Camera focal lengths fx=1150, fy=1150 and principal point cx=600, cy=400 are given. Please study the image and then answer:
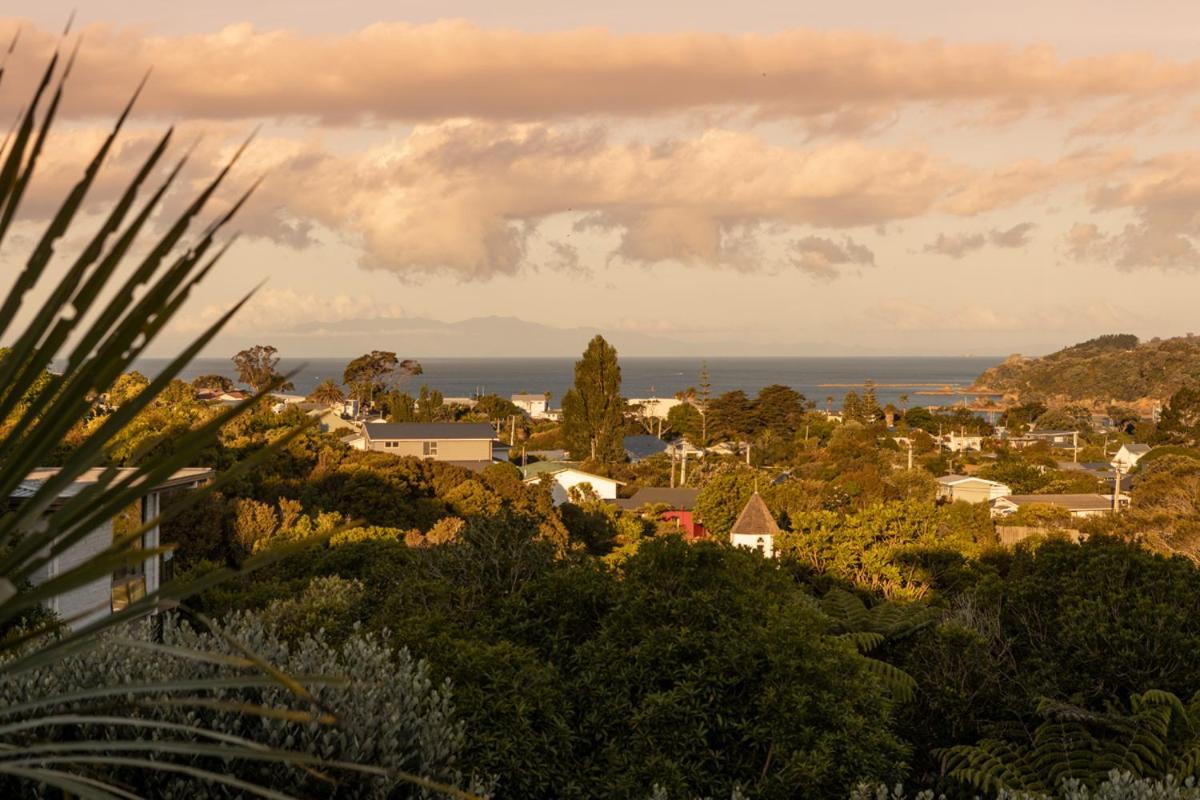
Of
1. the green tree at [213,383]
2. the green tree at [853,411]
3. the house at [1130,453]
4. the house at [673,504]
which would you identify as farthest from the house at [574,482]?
the green tree at [213,383]

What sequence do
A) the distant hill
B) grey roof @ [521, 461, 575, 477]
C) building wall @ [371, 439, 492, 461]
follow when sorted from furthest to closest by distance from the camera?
the distant hill
building wall @ [371, 439, 492, 461]
grey roof @ [521, 461, 575, 477]

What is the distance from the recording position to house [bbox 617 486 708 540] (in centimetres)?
5619

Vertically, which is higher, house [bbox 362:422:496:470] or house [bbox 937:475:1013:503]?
house [bbox 362:422:496:470]

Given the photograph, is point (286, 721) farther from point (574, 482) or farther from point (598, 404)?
point (598, 404)

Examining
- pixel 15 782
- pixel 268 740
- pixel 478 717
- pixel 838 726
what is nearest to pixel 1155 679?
pixel 838 726

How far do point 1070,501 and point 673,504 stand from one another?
A: 2107cm

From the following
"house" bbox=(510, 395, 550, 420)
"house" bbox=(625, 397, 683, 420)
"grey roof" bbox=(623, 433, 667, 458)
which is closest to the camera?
"grey roof" bbox=(623, 433, 667, 458)

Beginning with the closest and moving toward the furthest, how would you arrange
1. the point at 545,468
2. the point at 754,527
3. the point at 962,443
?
the point at 754,527 → the point at 545,468 → the point at 962,443

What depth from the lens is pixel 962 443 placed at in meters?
103

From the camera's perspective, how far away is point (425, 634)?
1131 cm

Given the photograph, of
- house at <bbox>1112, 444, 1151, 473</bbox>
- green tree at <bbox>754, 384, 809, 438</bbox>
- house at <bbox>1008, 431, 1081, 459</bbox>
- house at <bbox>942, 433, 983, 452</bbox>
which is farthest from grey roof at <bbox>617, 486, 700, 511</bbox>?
house at <bbox>1008, 431, 1081, 459</bbox>

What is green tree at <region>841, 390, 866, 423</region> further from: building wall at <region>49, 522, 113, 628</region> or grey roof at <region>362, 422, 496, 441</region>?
building wall at <region>49, 522, 113, 628</region>

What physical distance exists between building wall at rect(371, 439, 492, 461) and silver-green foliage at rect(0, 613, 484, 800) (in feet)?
228

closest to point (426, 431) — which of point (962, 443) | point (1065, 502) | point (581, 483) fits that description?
point (581, 483)
